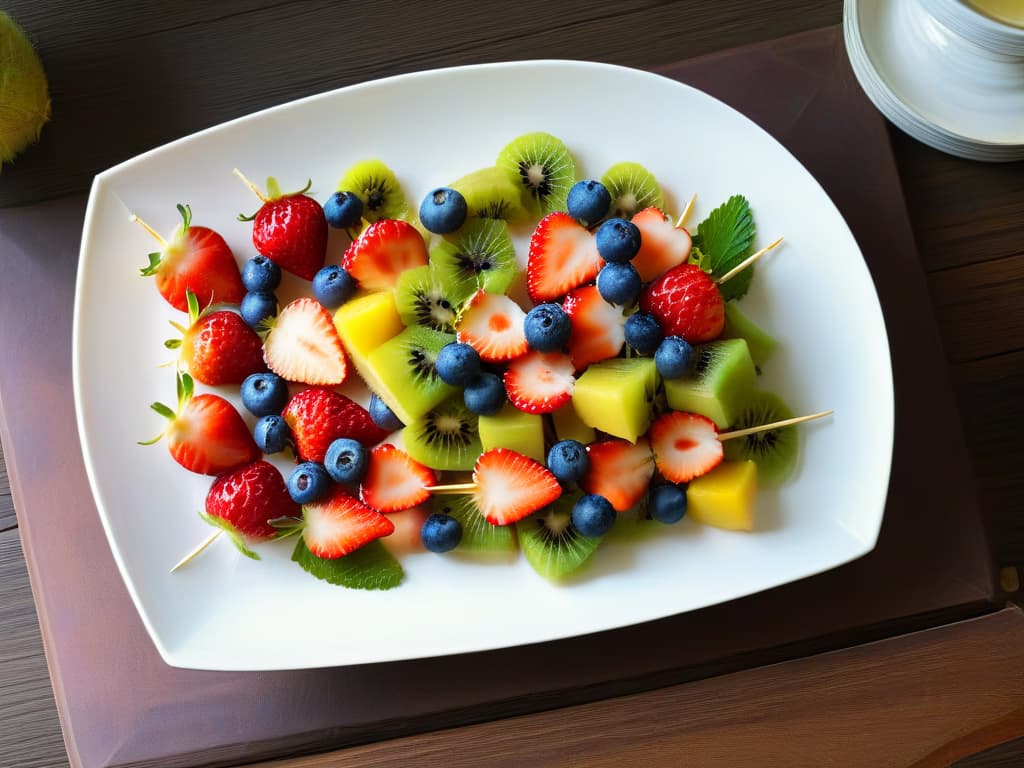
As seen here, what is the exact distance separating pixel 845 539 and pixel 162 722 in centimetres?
122

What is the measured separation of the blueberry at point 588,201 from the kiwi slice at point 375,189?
0.29 m

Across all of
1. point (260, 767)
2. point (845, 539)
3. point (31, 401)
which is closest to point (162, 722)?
point (260, 767)

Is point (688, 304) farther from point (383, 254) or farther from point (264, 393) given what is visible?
point (264, 393)

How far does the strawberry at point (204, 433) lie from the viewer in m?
1.38

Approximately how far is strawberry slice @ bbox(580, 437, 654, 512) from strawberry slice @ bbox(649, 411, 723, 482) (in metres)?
0.03

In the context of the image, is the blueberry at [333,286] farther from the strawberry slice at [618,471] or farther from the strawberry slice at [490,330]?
the strawberry slice at [618,471]

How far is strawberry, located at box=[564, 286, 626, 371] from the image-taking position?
1327 millimetres

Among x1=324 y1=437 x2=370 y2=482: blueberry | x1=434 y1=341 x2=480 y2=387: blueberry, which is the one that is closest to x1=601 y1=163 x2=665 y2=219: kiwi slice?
x1=434 y1=341 x2=480 y2=387: blueberry

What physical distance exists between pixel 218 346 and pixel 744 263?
0.88m

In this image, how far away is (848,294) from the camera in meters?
1.37

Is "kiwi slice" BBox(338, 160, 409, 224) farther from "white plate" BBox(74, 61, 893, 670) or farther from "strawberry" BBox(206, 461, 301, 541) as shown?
"strawberry" BBox(206, 461, 301, 541)

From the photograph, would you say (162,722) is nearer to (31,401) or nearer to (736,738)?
(31,401)

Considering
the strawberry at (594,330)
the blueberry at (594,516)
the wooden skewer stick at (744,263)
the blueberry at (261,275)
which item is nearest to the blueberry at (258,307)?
the blueberry at (261,275)

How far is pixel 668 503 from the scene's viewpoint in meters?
1.31
